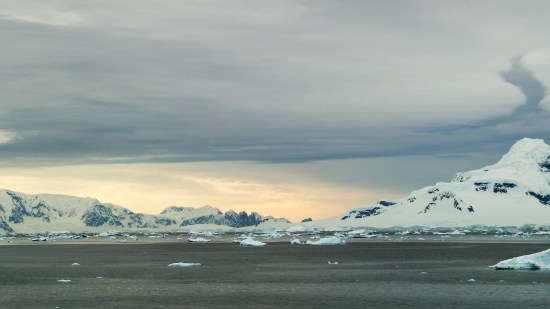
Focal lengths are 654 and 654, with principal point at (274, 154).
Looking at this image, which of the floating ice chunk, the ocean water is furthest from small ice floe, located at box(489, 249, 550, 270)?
the floating ice chunk

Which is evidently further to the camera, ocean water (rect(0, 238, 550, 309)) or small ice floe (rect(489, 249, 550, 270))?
small ice floe (rect(489, 249, 550, 270))

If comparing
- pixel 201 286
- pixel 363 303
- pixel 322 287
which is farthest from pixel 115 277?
pixel 363 303

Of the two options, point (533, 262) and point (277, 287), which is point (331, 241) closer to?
point (533, 262)

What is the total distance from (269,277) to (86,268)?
2901 cm

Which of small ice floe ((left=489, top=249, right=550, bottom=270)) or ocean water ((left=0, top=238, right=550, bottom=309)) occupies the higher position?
small ice floe ((left=489, top=249, right=550, bottom=270))

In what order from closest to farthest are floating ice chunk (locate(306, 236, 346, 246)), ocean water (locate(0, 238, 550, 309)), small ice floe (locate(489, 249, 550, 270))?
1. ocean water (locate(0, 238, 550, 309))
2. small ice floe (locate(489, 249, 550, 270))
3. floating ice chunk (locate(306, 236, 346, 246))

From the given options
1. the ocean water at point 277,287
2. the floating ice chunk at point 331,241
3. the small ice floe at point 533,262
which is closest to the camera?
the ocean water at point 277,287

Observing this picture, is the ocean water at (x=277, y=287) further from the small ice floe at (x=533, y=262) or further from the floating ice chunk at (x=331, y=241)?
the floating ice chunk at (x=331, y=241)

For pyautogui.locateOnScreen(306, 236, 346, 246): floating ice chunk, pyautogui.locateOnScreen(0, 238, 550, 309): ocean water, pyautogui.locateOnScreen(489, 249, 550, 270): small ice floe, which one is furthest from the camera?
pyautogui.locateOnScreen(306, 236, 346, 246): floating ice chunk

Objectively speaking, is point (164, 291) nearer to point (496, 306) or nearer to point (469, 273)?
point (496, 306)

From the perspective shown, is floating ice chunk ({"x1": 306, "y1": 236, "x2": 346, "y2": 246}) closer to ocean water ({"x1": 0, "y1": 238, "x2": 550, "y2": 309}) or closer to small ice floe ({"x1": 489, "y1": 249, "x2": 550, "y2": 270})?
ocean water ({"x1": 0, "y1": 238, "x2": 550, "y2": 309})

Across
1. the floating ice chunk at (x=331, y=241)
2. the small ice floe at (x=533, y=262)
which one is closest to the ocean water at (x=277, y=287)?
the small ice floe at (x=533, y=262)

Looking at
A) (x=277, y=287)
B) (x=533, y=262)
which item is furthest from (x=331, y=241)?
(x=277, y=287)

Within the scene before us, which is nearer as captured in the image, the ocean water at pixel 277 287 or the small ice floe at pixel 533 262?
the ocean water at pixel 277 287
